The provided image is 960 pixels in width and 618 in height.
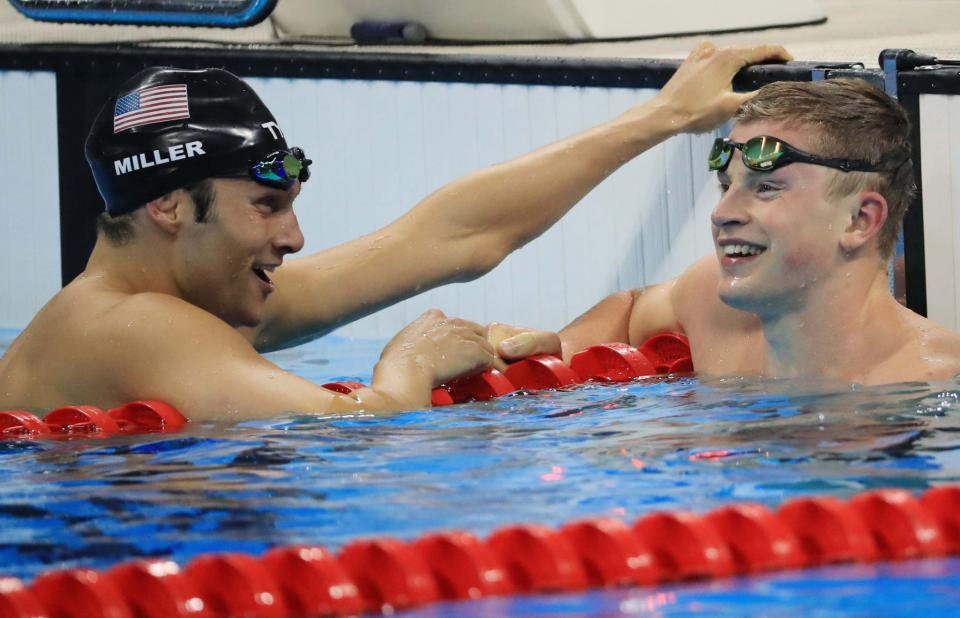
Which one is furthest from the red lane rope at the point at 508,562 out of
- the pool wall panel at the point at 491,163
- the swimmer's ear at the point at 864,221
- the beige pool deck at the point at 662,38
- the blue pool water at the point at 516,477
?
the beige pool deck at the point at 662,38

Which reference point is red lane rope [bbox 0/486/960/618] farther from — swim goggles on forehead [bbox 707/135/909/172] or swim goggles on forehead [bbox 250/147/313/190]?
swim goggles on forehead [bbox 250/147/313/190]

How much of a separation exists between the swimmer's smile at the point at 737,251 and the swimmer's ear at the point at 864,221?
7.9 inches

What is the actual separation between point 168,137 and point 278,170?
28 cm

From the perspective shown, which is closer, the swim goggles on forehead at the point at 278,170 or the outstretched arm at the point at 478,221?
the swim goggles on forehead at the point at 278,170

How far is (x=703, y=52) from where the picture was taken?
14.3 feet

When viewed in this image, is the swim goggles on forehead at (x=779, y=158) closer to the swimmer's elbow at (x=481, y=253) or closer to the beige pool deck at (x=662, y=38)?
the swimmer's elbow at (x=481, y=253)

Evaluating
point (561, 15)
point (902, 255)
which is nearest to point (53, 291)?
point (561, 15)

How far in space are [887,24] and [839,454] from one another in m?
4.52

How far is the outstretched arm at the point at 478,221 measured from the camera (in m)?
4.25

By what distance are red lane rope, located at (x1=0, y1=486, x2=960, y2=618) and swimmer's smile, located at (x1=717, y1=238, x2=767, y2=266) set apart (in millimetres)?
1160

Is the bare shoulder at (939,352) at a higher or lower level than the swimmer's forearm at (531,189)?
lower

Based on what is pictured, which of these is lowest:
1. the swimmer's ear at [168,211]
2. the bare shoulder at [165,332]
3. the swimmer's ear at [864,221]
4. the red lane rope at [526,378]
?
the red lane rope at [526,378]

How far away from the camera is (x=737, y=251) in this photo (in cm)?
348

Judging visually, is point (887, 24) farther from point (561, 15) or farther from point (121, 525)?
point (121, 525)
